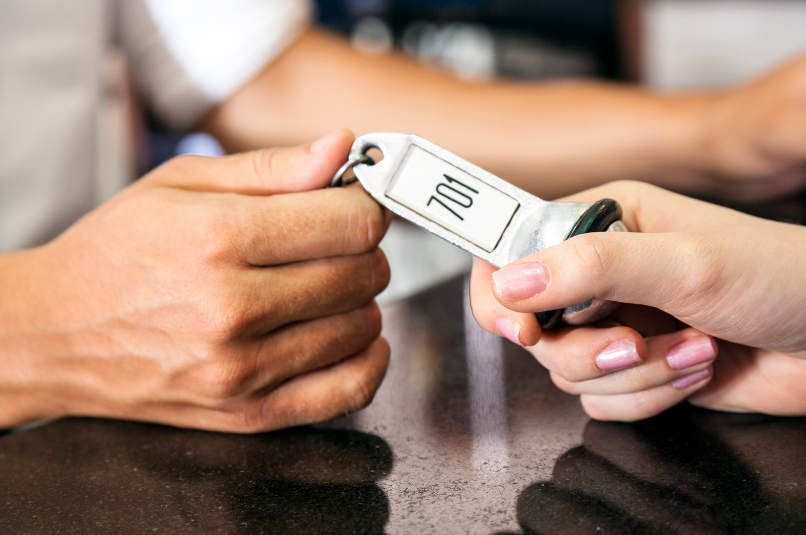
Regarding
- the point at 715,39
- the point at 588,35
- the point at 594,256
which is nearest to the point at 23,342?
the point at 594,256

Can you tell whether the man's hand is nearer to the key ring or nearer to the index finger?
the key ring

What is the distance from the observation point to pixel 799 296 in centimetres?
32

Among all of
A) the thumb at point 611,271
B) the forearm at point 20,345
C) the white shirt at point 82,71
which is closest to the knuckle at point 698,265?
the thumb at point 611,271

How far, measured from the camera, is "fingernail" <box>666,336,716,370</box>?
1.11ft

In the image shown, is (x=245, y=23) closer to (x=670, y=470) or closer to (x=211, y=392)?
(x=211, y=392)

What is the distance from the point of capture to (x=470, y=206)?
1.13 ft

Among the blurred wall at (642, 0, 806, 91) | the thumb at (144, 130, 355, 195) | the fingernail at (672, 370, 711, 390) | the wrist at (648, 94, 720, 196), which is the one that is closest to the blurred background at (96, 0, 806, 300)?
the blurred wall at (642, 0, 806, 91)

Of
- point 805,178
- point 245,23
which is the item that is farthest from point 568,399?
point 245,23

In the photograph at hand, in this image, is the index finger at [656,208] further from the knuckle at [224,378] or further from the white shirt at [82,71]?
the white shirt at [82,71]

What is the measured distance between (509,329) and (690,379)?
0.37 feet

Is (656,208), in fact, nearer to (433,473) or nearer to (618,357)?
(618,357)

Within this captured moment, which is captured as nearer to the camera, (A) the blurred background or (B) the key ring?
(B) the key ring

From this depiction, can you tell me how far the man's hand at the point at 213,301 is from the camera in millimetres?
355

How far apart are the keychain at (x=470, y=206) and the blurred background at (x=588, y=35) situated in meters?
1.87
